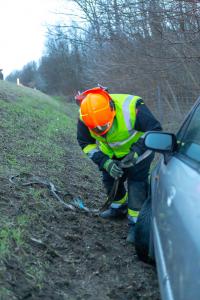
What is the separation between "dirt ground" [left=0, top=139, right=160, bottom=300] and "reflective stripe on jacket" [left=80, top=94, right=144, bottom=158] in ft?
2.92

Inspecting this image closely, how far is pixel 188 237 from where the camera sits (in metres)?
2.23

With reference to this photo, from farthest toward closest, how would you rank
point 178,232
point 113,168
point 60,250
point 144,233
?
point 113,168 < point 60,250 < point 144,233 < point 178,232

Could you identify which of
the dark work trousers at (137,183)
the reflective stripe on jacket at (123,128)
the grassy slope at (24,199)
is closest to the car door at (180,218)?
the grassy slope at (24,199)

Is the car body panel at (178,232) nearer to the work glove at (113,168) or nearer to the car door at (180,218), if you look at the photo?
the car door at (180,218)

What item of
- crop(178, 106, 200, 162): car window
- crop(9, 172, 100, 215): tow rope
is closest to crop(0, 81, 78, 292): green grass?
crop(9, 172, 100, 215): tow rope

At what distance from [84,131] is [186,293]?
11.2 ft

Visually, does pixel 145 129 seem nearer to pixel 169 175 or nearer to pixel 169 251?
pixel 169 175

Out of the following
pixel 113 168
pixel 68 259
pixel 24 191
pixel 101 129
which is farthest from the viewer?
pixel 24 191

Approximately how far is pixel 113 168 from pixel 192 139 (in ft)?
5.92

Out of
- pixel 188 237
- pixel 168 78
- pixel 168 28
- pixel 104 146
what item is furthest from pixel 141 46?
pixel 188 237

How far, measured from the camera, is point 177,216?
2.58 meters

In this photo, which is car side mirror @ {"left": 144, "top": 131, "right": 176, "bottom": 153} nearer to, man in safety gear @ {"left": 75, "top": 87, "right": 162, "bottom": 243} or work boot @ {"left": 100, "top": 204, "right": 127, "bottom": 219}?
man in safety gear @ {"left": 75, "top": 87, "right": 162, "bottom": 243}

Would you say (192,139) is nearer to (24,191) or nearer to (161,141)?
(161,141)

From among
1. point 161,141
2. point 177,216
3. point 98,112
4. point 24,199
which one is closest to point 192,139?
point 161,141
